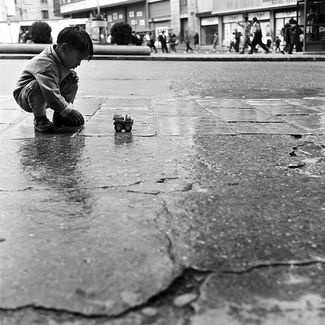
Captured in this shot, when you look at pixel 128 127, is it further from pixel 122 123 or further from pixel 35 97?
pixel 35 97

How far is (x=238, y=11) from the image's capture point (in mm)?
33375

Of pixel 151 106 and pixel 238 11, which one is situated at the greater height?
pixel 238 11

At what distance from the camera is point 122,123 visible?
10.2 ft

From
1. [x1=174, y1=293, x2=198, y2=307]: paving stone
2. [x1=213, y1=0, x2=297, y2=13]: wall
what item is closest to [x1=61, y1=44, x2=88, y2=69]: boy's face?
[x1=174, y1=293, x2=198, y2=307]: paving stone

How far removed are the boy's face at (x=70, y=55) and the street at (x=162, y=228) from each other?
1.54ft

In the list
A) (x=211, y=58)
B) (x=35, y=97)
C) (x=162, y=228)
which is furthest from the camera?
(x=211, y=58)

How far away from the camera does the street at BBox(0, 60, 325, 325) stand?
1.08m

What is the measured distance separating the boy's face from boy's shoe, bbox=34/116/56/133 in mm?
413

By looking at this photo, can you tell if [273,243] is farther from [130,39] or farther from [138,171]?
[130,39]

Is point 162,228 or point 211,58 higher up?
point 211,58

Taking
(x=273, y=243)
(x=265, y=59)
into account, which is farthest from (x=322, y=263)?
(x=265, y=59)

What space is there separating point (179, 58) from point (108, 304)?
644 inches

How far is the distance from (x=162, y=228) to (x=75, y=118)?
1791 mm

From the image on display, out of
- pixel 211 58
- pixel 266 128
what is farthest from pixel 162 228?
pixel 211 58
